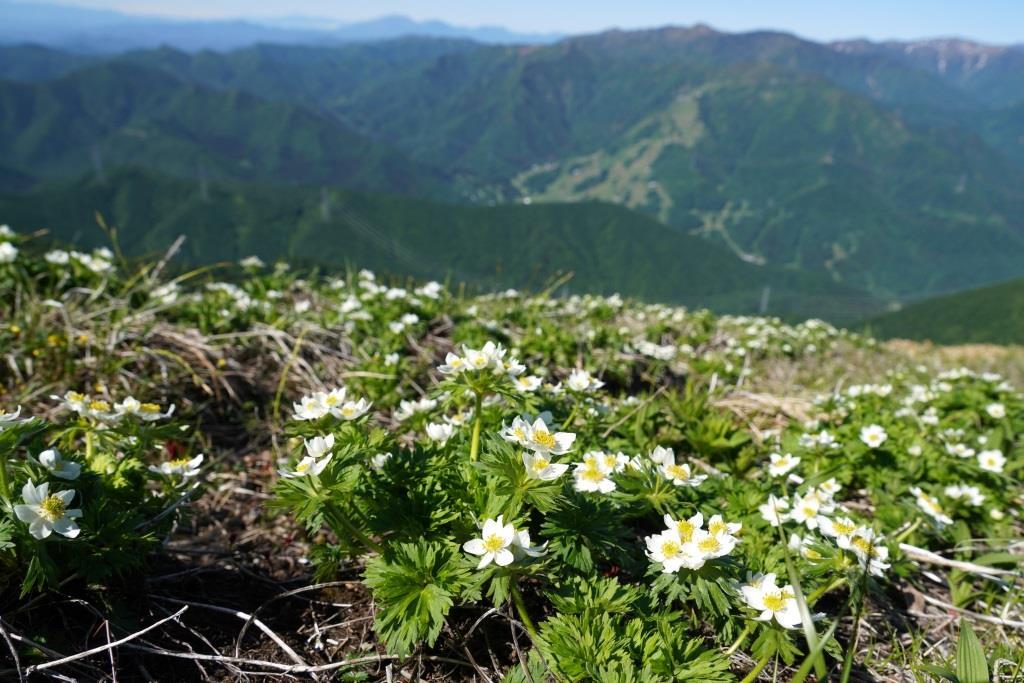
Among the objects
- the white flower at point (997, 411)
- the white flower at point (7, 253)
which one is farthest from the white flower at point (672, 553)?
the white flower at point (7, 253)

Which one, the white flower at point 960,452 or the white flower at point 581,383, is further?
the white flower at point 960,452

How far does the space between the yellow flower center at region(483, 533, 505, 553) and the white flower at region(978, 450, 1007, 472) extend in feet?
11.1

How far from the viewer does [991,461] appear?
372 cm

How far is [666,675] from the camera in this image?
1868 mm

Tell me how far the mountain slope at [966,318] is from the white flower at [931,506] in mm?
130554

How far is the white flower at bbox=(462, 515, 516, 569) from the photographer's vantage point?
183 centimetres

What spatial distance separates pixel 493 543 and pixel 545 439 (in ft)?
1.44

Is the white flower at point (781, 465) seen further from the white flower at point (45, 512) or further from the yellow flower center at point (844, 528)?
the white flower at point (45, 512)

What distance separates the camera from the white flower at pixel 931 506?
302cm

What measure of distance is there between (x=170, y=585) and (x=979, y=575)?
4.03 meters

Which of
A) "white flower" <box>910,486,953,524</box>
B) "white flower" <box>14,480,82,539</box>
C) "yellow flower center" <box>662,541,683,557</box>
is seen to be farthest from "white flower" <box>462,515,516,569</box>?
"white flower" <box>910,486,953,524</box>

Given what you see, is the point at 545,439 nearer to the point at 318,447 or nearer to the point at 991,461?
the point at 318,447

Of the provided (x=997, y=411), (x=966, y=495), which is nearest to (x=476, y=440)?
(x=966, y=495)

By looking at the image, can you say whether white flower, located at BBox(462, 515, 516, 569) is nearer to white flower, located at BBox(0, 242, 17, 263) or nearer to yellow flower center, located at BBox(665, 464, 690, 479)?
yellow flower center, located at BBox(665, 464, 690, 479)
